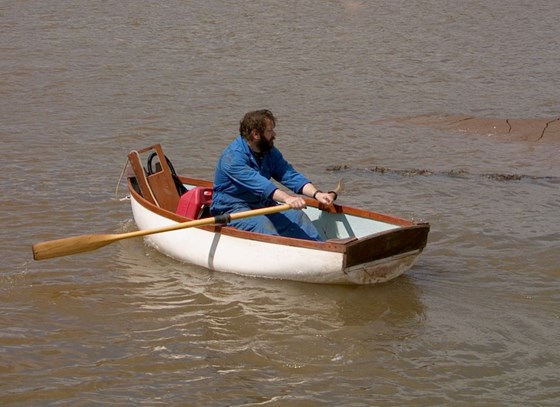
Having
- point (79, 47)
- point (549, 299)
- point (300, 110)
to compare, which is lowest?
point (549, 299)

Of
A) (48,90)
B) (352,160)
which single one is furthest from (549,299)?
(48,90)

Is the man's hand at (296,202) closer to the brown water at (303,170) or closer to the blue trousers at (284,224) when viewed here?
the blue trousers at (284,224)

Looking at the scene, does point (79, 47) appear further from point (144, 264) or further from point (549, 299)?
point (549, 299)

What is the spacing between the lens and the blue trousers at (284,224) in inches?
328

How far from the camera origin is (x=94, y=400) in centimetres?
614

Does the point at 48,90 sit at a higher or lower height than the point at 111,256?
higher

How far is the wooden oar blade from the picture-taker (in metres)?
7.95

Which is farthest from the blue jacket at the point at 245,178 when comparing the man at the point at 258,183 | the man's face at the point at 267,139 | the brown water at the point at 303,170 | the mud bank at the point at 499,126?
the mud bank at the point at 499,126

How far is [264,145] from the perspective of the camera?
834 centimetres

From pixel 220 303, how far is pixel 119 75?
994 cm

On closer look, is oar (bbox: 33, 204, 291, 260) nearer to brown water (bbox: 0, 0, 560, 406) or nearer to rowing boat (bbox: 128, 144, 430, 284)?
rowing boat (bbox: 128, 144, 430, 284)

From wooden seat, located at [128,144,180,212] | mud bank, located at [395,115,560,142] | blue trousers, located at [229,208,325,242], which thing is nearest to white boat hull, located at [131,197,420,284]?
blue trousers, located at [229,208,325,242]

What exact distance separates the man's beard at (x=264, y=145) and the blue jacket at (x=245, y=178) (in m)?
0.09

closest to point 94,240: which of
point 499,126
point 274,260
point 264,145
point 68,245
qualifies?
point 68,245
